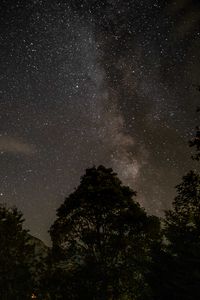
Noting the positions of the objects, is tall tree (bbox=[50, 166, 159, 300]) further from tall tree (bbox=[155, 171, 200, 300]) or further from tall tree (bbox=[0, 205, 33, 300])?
tall tree (bbox=[0, 205, 33, 300])

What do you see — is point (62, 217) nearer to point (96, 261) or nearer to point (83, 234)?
point (83, 234)

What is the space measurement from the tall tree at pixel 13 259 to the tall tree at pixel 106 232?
1199cm

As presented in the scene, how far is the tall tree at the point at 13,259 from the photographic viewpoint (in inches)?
1614

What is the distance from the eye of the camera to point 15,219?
46.8 meters

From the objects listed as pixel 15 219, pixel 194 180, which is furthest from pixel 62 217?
pixel 15 219

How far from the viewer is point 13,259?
4356 cm

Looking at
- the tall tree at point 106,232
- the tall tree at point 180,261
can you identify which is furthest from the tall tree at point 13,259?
the tall tree at point 180,261

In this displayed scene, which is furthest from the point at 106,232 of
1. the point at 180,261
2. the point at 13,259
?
the point at 13,259

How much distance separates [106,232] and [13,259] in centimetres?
1673

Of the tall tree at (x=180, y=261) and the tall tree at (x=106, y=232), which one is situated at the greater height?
the tall tree at (x=106, y=232)

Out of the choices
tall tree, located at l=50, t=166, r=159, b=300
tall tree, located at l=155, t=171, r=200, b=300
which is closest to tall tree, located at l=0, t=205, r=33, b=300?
tall tree, located at l=50, t=166, r=159, b=300

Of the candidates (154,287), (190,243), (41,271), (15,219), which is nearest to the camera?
(190,243)

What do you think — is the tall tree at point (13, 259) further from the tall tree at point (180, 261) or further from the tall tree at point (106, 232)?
the tall tree at point (180, 261)

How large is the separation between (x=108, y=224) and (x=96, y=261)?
2.56 meters
